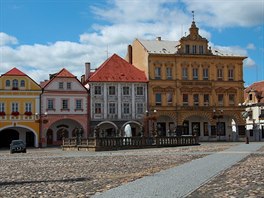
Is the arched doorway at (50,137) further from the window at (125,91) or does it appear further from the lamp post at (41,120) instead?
the window at (125,91)

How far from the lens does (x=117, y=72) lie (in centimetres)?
6581

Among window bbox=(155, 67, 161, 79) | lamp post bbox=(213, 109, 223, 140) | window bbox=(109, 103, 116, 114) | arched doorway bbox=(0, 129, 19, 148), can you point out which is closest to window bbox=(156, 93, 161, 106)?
window bbox=(155, 67, 161, 79)

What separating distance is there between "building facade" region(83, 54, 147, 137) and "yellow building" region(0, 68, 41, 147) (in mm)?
7177

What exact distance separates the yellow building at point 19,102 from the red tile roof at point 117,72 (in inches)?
298

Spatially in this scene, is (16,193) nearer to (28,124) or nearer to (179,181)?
(179,181)

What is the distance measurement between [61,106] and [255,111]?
1247 inches

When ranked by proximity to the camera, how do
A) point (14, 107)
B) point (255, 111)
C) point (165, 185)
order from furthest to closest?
1. point (255, 111)
2. point (14, 107)
3. point (165, 185)

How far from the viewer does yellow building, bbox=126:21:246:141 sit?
66.0 metres

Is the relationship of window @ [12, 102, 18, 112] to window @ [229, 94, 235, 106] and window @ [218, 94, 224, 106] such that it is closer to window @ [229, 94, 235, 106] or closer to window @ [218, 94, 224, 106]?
window @ [218, 94, 224, 106]

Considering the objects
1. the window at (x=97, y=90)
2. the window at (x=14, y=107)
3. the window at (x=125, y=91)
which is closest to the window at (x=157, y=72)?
the window at (x=125, y=91)

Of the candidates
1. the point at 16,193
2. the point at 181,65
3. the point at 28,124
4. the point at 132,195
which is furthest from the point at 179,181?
the point at 181,65

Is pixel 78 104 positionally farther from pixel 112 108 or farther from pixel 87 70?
pixel 87 70

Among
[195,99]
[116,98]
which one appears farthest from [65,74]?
[195,99]

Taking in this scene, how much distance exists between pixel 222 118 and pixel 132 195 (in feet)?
192
